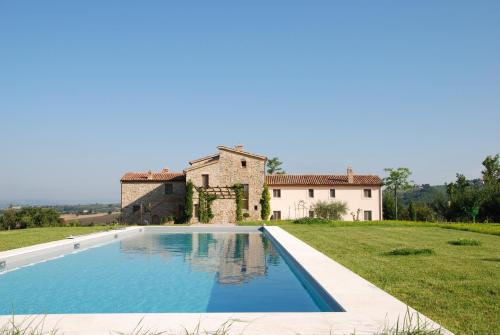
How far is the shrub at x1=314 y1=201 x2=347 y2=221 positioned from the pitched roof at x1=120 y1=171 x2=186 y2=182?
10.4 meters

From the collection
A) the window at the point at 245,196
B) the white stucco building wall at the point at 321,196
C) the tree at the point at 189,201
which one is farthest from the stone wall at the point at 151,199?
the white stucco building wall at the point at 321,196

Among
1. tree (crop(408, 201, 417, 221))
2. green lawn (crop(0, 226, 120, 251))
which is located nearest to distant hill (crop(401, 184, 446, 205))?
tree (crop(408, 201, 417, 221))

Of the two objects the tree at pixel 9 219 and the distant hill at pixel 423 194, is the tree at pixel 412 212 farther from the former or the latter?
the distant hill at pixel 423 194

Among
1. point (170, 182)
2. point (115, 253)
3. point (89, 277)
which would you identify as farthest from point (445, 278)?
point (170, 182)

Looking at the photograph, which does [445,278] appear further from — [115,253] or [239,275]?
[115,253]

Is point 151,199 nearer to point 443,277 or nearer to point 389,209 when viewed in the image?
point 389,209

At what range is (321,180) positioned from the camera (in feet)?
118

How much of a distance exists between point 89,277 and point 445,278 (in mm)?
7432

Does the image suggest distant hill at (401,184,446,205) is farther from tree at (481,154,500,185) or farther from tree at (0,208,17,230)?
tree at (0,208,17,230)

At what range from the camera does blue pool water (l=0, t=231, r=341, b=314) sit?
24.0ft

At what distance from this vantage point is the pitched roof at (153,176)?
3459 centimetres

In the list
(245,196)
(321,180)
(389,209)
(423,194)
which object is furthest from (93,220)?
(423,194)

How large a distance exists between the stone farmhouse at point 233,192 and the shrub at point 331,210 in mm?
704

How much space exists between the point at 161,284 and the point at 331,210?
1021 inches
